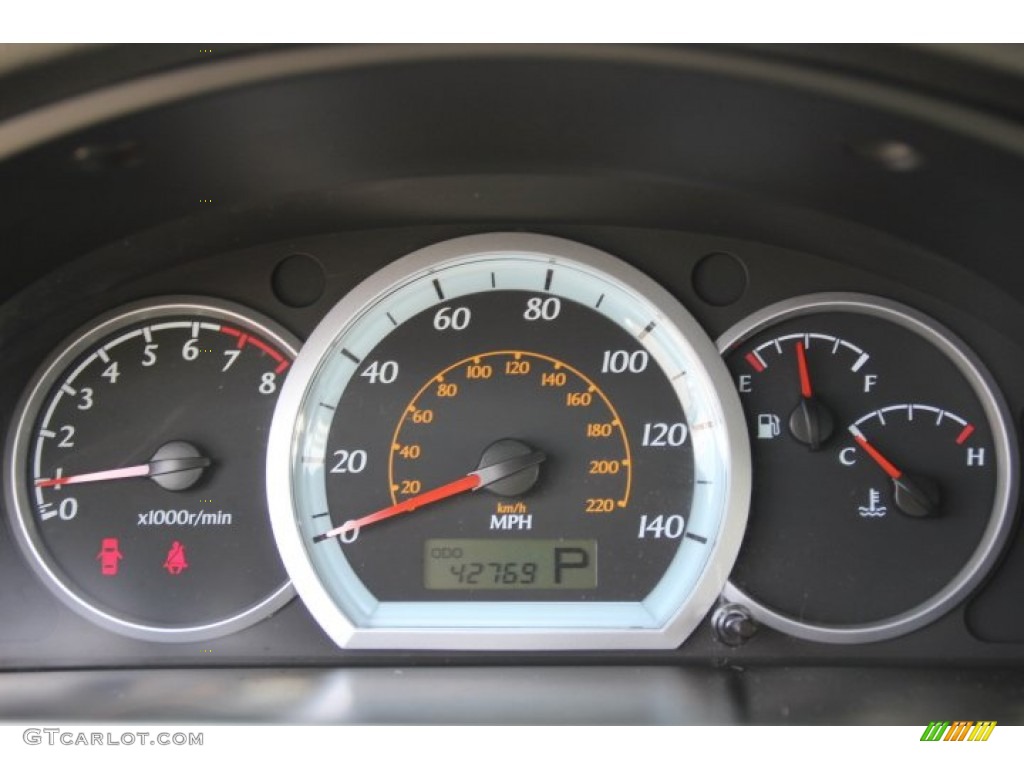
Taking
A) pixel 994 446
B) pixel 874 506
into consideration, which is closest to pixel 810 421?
pixel 874 506

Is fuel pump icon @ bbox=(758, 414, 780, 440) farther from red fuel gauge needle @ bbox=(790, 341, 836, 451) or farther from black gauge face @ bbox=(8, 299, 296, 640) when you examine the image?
black gauge face @ bbox=(8, 299, 296, 640)

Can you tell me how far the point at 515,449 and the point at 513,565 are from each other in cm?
27

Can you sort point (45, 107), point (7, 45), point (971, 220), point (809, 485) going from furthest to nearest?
point (809, 485)
point (971, 220)
point (45, 107)
point (7, 45)

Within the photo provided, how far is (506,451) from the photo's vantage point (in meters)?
2.76

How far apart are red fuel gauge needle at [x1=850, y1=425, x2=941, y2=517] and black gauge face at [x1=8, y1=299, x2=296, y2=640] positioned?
1.43 m

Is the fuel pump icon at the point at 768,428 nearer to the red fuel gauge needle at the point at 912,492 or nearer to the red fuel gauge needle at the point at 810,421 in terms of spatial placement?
the red fuel gauge needle at the point at 810,421

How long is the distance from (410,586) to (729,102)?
1.32 metres

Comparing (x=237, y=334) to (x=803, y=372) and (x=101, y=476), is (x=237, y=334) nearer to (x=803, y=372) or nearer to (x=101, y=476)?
(x=101, y=476)

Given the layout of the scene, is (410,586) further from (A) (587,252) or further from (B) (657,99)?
(B) (657,99)

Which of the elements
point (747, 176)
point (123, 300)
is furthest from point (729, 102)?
point (123, 300)

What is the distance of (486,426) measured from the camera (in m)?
2.83

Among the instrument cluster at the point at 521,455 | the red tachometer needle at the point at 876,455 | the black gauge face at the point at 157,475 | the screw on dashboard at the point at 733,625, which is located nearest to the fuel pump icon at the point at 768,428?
the instrument cluster at the point at 521,455
